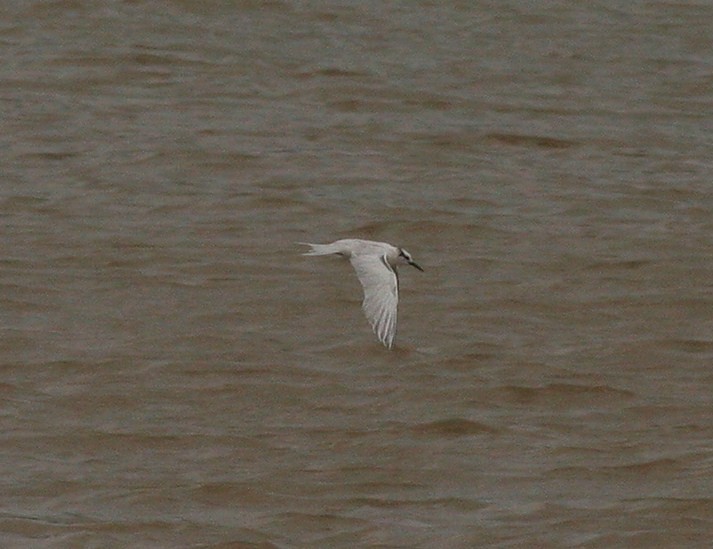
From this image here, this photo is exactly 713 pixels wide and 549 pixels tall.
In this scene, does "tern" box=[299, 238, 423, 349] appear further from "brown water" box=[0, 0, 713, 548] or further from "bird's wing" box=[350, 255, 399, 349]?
"brown water" box=[0, 0, 713, 548]

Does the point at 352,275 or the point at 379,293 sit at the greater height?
the point at 379,293

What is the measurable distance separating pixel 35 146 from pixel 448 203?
2895mm

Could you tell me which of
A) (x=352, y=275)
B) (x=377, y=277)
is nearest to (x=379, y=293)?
(x=377, y=277)

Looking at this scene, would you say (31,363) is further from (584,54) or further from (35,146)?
(584,54)

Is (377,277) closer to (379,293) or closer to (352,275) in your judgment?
(379,293)

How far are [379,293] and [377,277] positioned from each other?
14 centimetres

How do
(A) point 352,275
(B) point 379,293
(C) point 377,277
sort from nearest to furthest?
(B) point 379,293 < (C) point 377,277 < (A) point 352,275

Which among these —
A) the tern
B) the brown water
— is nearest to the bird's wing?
the tern

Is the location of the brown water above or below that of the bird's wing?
below

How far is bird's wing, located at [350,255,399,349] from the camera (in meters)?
8.59

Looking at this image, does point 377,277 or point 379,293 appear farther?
point 377,277

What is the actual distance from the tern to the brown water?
2.06ft

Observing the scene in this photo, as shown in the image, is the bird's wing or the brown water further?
the bird's wing

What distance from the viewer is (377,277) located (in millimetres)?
8938
